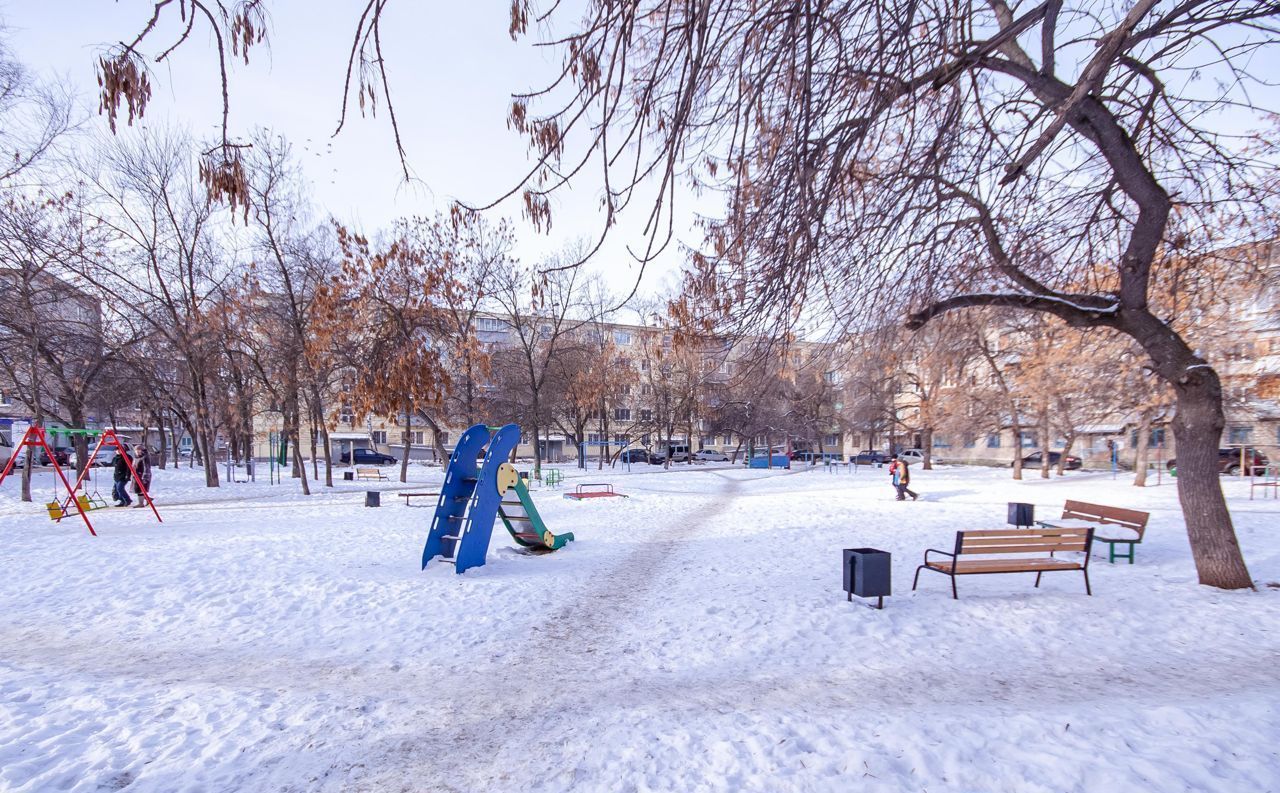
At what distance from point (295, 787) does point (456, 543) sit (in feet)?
24.4

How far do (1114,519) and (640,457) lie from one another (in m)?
49.2

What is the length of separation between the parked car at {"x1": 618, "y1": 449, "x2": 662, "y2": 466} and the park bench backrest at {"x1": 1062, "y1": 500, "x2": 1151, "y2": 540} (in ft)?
123

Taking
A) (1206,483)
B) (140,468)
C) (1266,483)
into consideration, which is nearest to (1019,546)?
(1206,483)

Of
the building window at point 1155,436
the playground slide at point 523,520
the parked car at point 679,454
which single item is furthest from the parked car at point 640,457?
the playground slide at point 523,520

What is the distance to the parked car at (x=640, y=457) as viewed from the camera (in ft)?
177

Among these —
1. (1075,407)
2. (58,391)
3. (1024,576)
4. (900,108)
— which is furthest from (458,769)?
(58,391)

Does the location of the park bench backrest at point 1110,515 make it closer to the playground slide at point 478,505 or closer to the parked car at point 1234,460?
the playground slide at point 478,505

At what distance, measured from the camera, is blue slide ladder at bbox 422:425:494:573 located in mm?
10582

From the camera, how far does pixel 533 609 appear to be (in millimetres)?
8234

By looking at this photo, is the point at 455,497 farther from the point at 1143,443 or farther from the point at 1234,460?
the point at 1234,460

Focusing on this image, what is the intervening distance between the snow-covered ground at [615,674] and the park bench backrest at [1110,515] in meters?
0.64

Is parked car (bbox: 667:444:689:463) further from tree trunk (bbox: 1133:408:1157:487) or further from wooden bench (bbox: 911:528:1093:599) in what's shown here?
wooden bench (bbox: 911:528:1093:599)

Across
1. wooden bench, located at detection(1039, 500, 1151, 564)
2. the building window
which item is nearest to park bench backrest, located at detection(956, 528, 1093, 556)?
wooden bench, located at detection(1039, 500, 1151, 564)

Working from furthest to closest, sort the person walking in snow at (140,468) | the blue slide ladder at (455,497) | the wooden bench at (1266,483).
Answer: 1. the wooden bench at (1266,483)
2. the person walking in snow at (140,468)
3. the blue slide ladder at (455,497)
